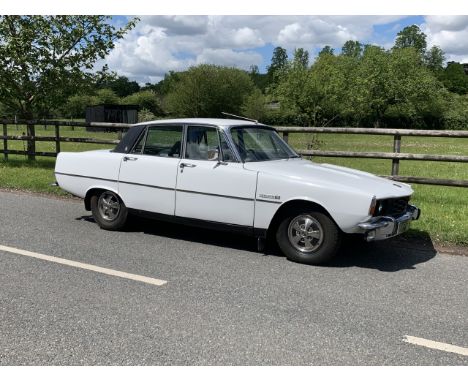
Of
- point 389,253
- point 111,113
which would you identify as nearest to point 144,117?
point 111,113

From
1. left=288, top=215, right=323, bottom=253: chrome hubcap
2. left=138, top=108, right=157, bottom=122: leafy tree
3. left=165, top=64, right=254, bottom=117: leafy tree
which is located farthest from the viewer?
left=165, top=64, right=254, bottom=117: leafy tree

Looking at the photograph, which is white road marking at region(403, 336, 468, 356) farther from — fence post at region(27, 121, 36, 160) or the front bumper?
fence post at region(27, 121, 36, 160)

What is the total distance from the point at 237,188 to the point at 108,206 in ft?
7.35

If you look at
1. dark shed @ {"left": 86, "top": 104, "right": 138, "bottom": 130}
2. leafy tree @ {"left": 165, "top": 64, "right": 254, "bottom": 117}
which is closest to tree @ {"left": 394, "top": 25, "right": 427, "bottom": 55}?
leafy tree @ {"left": 165, "top": 64, "right": 254, "bottom": 117}

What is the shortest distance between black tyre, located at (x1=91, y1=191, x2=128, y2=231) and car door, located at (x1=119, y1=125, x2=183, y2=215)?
0.65 ft

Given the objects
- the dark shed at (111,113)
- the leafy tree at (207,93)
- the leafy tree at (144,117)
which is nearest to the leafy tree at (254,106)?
the leafy tree at (207,93)

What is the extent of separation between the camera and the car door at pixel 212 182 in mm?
5809

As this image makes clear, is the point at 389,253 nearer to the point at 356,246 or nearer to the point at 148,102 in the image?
the point at 356,246

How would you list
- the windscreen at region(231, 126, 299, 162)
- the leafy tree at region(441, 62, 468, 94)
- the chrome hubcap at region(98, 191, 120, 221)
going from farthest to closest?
the leafy tree at region(441, 62, 468, 94) < the chrome hubcap at region(98, 191, 120, 221) < the windscreen at region(231, 126, 299, 162)

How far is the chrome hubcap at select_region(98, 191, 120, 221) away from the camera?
700 cm

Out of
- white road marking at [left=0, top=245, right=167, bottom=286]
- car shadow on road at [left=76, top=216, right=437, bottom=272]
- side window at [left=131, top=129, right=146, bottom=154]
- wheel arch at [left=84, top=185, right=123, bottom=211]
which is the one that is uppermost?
side window at [left=131, top=129, right=146, bottom=154]

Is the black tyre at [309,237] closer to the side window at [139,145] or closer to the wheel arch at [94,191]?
the side window at [139,145]

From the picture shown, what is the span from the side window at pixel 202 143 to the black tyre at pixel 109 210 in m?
1.33

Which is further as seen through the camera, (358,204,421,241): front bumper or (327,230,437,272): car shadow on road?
(327,230,437,272): car shadow on road
